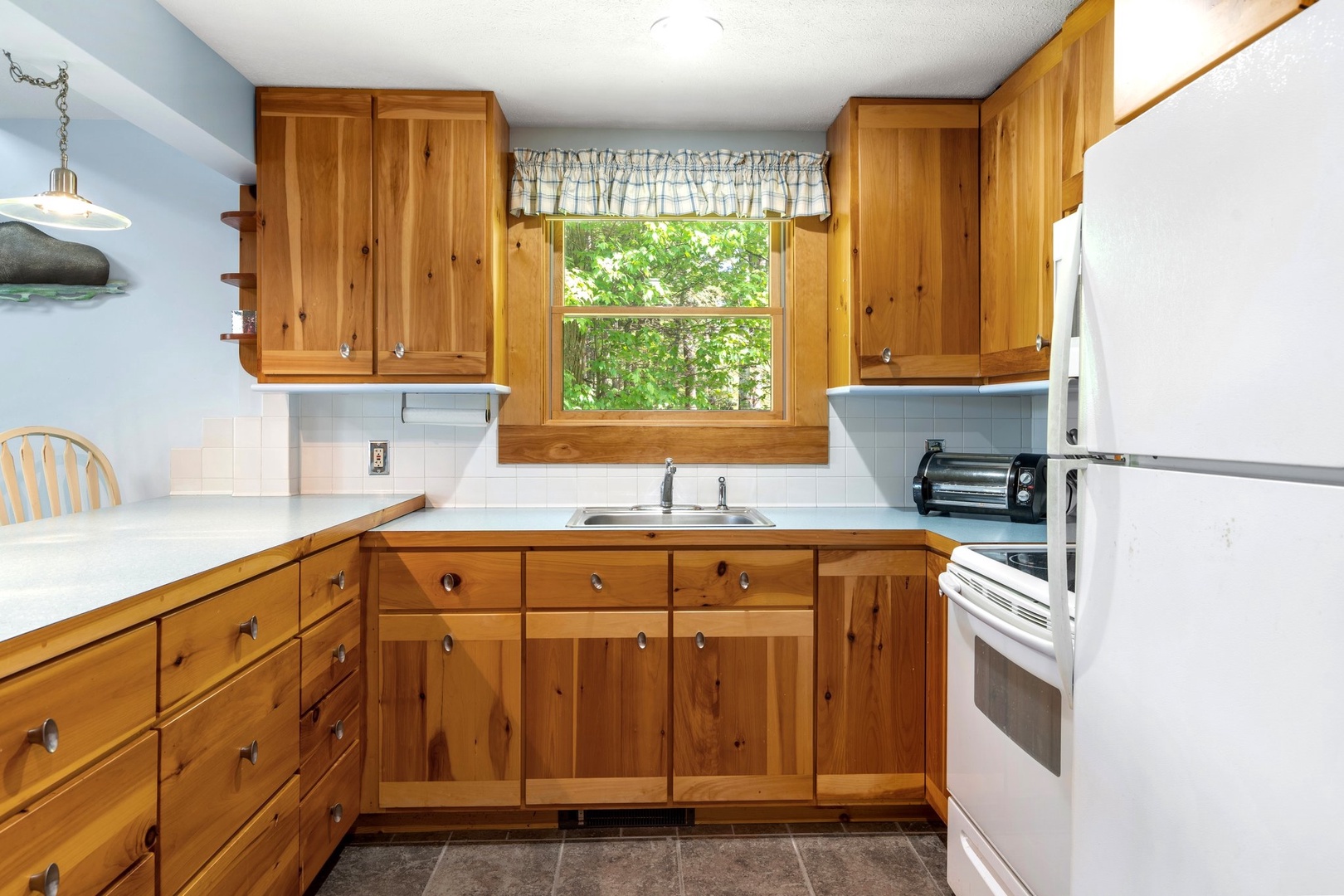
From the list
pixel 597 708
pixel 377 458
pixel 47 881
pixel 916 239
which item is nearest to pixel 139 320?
pixel 377 458

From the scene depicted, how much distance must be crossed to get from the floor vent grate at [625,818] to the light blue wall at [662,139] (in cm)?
228

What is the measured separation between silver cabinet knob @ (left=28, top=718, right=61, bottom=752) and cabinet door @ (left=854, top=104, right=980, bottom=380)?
222 centimetres

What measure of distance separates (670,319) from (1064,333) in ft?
6.44

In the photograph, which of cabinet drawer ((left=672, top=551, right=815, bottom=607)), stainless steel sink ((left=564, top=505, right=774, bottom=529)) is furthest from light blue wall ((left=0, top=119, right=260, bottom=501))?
Answer: cabinet drawer ((left=672, top=551, right=815, bottom=607))

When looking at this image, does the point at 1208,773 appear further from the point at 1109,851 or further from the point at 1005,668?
the point at 1005,668

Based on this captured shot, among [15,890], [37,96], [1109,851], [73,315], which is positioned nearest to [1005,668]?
[1109,851]

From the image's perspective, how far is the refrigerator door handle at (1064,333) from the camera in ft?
3.41

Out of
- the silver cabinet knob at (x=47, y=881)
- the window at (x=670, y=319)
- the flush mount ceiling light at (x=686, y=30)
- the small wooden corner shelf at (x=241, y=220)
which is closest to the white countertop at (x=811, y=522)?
the window at (x=670, y=319)

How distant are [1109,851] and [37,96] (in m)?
3.53

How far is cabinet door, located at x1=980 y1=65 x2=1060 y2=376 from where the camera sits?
2.09 m

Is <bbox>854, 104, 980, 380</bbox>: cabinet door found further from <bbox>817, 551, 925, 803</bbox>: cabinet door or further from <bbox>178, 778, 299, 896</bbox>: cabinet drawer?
<bbox>178, 778, 299, 896</bbox>: cabinet drawer

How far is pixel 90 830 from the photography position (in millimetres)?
1085

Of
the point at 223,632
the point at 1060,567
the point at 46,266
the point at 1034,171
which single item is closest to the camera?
the point at 1060,567

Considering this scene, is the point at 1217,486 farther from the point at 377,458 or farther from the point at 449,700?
the point at 377,458
